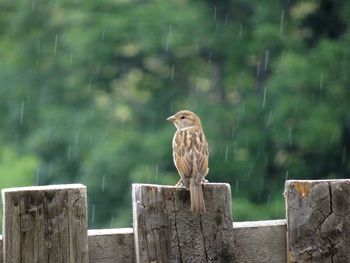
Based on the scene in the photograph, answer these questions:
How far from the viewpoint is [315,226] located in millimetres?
3059

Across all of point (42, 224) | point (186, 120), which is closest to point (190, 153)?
point (186, 120)

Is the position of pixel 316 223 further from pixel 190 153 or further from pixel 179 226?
pixel 190 153

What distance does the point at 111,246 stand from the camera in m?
2.97

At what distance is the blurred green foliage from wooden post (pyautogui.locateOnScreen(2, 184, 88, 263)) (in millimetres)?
12075

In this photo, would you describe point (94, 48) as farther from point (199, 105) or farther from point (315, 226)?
point (315, 226)

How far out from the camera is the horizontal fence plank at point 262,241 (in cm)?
307

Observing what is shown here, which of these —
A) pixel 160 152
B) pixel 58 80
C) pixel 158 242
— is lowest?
pixel 158 242

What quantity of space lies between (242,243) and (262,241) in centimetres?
7

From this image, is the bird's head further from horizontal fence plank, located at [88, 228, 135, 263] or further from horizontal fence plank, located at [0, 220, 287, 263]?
horizontal fence plank, located at [88, 228, 135, 263]

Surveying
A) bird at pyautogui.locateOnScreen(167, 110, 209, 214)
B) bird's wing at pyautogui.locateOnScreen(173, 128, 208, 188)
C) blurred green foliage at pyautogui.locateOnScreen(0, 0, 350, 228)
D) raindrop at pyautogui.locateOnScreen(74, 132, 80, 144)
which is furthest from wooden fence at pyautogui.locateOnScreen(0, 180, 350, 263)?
raindrop at pyautogui.locateOnScreen(74, 132, 80, 144)

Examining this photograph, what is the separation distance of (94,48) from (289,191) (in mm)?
15458

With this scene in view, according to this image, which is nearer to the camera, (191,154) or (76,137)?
(191,154)

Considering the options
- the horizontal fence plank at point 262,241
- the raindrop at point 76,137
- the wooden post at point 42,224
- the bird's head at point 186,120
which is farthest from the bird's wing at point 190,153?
the raindrop at point 76,137

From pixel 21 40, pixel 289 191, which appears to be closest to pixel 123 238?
pixel 289 191
